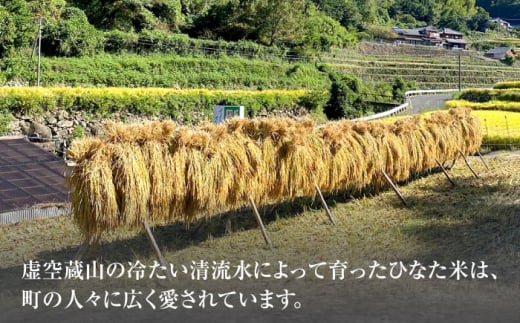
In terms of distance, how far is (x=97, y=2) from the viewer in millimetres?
30844

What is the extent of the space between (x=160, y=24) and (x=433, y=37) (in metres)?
48.8

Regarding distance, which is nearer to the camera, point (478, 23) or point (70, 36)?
point (70, 36)

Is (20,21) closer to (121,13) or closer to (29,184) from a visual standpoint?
(121,13)

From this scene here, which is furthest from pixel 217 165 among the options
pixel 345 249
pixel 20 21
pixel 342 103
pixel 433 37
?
pixel 433 37

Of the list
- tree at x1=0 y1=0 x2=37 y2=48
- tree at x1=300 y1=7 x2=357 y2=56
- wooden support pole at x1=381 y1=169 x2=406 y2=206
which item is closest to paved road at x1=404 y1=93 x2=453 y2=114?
tree at x1=300 y1=7 x2=357 y2=56

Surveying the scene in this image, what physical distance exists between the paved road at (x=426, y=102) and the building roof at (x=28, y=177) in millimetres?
21597

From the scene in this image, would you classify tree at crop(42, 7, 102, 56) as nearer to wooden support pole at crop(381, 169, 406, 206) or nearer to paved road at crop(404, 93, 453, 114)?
paved road at crop(404, 93, 453, 114)

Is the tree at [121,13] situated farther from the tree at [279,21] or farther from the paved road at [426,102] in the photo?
the paved road at [426,102]

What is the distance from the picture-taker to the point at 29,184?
9.75m

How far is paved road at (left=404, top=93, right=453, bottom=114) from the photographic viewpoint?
29694mm

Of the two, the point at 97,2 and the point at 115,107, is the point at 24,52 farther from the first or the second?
the point at 97,2

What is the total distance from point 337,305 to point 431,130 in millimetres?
6977

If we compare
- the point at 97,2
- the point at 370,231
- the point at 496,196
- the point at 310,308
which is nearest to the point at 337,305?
the point at 310,308

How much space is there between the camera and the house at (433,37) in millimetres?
66688
